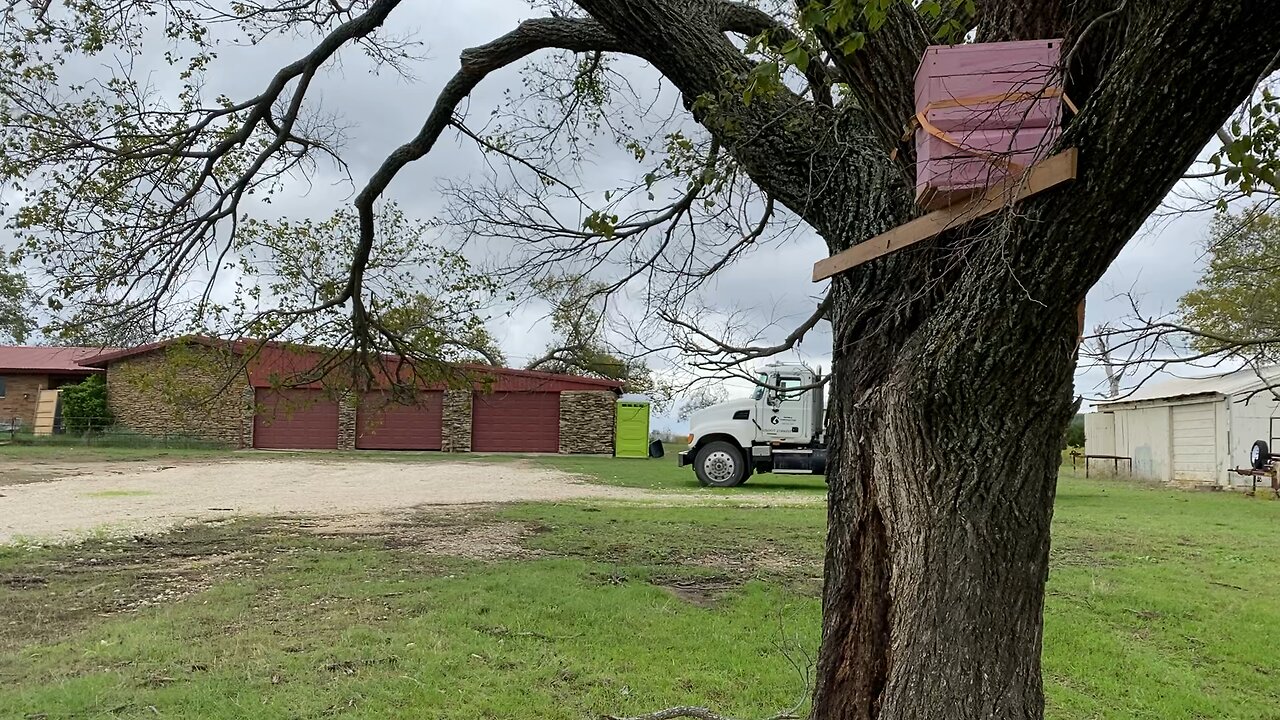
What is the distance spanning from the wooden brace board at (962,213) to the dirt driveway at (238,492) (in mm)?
8661

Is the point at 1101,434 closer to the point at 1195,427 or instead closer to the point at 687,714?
the point at 1195,427

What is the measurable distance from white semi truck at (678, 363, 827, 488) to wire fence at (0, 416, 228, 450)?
18.7 metres

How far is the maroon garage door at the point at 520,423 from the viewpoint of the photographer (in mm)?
29438

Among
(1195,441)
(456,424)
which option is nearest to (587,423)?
(456,424)

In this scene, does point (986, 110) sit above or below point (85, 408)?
above

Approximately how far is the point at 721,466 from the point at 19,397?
28581mm

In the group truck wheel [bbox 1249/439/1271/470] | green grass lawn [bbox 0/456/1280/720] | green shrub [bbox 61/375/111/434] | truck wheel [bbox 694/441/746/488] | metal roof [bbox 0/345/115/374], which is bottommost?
green grass lawn [bbox 0/456/1280/720]

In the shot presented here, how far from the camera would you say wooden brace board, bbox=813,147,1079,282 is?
1917 mm

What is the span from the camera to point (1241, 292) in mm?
13859

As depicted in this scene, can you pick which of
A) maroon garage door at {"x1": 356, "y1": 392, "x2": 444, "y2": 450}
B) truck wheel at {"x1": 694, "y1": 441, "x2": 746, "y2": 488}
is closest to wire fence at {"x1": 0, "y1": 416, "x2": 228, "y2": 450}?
maroon garage door at {"x1": 356, "y1": 392, "x2": 444, "y2": 450}

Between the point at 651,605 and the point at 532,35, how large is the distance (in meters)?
3.60

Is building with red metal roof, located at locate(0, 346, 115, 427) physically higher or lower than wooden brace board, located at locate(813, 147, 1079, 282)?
higher

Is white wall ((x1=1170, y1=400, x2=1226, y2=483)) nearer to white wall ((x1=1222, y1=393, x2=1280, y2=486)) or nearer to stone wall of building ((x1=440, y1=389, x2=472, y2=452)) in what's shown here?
white wall ((x1=1222, y1=393, x2=1280, y2=486))

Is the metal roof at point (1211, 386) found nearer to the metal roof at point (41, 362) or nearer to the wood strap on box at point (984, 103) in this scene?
the wood strap on box at point (984, 103)
